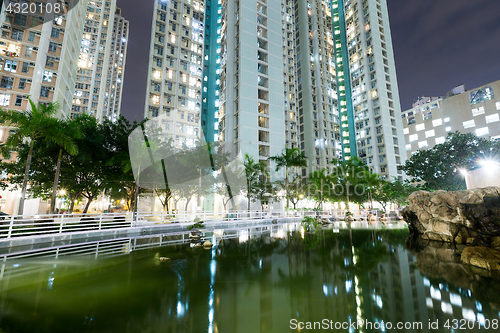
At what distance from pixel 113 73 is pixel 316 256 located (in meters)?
153

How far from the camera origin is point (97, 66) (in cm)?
9144

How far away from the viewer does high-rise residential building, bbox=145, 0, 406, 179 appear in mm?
49531

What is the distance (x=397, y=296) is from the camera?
6562 millimetres

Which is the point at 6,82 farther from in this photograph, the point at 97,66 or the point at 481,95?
the point at 481,95

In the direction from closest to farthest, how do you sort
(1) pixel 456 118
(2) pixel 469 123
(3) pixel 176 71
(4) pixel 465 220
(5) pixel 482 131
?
(4) pixel 465 220
(3) pixel 176 71
(5) pixel 482 131
(2) pixel 469 123
(1) pixel 456 118

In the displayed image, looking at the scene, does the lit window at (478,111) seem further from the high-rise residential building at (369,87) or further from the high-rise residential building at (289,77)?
the high-rise residential building at (289,77)

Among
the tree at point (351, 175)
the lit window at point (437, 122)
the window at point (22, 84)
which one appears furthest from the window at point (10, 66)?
the lit window at point (437, 122)

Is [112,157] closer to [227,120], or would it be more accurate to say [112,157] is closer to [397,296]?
[397,296]

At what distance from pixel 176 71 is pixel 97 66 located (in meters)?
59.8

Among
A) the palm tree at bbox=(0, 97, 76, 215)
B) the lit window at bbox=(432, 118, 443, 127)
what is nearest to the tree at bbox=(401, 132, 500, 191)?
the palm tree at bbox=(0, 97, 76, 215)

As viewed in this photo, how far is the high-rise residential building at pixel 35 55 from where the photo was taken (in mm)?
36625

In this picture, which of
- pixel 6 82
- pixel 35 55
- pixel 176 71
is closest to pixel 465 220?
pixel 176 71

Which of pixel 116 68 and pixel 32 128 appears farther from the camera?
pixel 116 68

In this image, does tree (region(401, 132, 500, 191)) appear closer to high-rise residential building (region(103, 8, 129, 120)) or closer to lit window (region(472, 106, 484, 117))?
lit window (region(472, 106, 484, 117))
